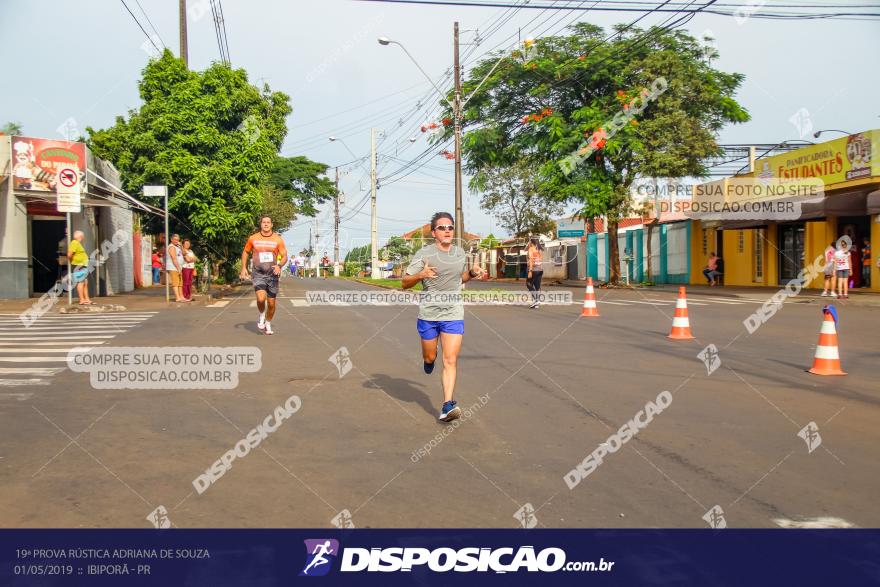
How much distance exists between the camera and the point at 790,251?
30.5 m

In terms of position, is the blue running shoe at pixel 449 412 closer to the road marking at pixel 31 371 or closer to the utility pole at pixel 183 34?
the road marking at pixel 31 371

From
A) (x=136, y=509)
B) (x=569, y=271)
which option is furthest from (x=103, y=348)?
(x=569, y=271)

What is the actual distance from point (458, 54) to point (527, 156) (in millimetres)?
7054

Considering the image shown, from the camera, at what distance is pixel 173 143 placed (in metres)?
22.8

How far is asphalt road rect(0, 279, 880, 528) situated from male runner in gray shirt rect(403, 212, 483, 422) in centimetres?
61

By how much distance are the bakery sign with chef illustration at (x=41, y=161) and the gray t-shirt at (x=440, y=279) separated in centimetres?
1658

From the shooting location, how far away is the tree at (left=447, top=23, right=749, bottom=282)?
95.0 ft

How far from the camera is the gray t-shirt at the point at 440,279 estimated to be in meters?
6.37

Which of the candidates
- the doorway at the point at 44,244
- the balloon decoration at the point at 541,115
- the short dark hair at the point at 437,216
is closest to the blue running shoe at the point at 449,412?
the short dark hair at the point at 437,216

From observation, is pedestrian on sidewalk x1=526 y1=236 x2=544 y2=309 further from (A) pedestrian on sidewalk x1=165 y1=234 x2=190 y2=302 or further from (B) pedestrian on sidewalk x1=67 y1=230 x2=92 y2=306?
(B) pedestrian on sidewalk x1=67 y1=230 x2=92 y2=306

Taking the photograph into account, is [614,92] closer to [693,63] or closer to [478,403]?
[693,63]

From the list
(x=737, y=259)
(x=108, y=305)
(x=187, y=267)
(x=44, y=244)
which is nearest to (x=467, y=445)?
(x=108, y=305)

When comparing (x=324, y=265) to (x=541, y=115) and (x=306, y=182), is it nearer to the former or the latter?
(x=306, y=182)

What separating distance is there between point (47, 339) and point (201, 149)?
12.7 m
